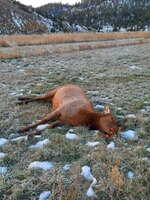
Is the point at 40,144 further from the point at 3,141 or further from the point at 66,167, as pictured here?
the point at 66,167

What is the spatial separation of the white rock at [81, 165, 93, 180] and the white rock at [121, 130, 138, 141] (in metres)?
1.43

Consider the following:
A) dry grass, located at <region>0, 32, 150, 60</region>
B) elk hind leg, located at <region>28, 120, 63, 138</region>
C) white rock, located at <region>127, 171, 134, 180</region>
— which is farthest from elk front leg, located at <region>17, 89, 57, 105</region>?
dry grass, located at <region>0, 32, 150, 60</region>

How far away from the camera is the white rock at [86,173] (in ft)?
16.7

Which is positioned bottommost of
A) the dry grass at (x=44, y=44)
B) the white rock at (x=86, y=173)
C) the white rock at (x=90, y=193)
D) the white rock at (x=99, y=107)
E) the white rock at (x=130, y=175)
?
the dry grass at (x=44, y=44)

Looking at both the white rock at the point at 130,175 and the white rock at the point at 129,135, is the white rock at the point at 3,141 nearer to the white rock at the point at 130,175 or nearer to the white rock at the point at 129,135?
the white rock at the point at 129,135

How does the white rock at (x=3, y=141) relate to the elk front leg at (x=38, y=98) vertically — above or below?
above

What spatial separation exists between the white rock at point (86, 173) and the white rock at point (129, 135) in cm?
143

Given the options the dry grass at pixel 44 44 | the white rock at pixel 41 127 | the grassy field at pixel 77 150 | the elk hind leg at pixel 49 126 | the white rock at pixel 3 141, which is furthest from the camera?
the dry grass at pixel 44 44

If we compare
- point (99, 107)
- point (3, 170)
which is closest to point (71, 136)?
point (3, 170)

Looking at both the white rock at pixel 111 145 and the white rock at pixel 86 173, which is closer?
the white rock at pixel 86 173

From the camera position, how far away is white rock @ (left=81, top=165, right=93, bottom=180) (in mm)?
5098

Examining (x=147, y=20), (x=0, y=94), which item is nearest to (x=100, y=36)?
(x=0, y=94)

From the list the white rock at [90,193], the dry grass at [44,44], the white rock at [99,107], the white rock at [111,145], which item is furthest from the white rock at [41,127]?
the dry grass at [44,44]

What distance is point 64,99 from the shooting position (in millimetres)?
7836
